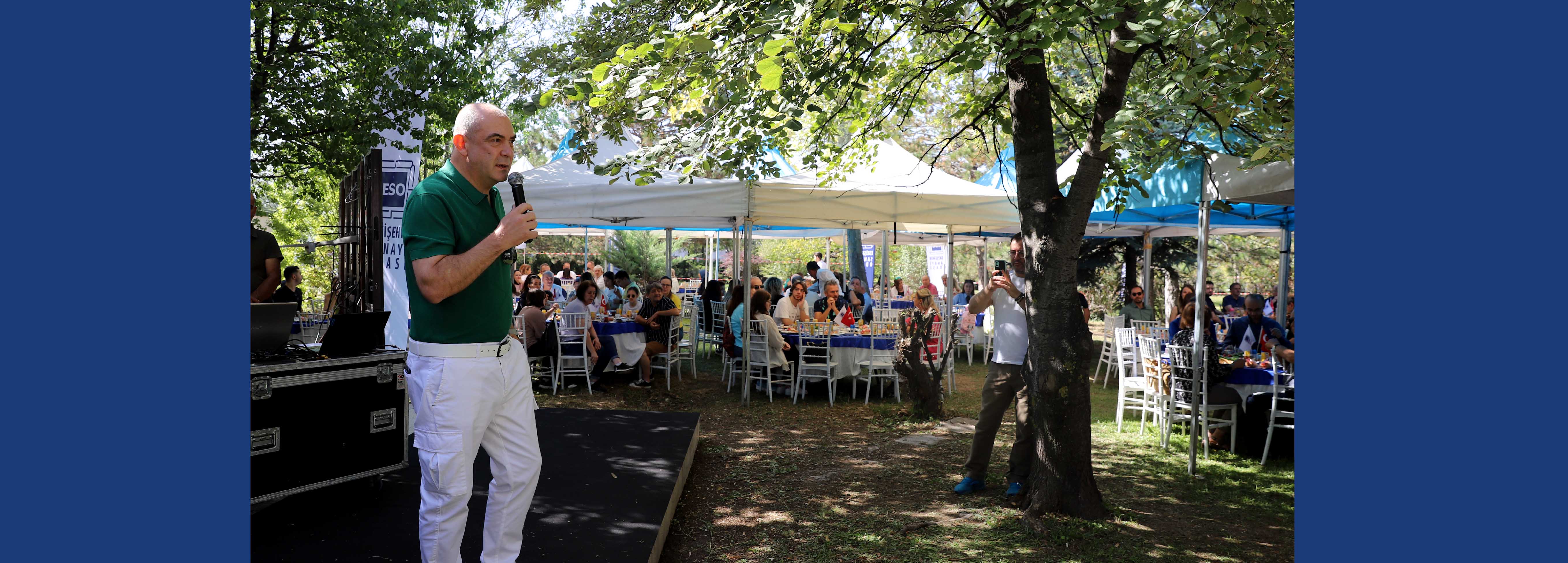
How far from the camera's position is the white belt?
2668 mm

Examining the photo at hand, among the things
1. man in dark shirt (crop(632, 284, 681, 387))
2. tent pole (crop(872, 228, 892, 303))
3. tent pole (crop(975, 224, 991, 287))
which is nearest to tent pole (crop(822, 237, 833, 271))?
tent pole (crop(872, 228, 892, 303))

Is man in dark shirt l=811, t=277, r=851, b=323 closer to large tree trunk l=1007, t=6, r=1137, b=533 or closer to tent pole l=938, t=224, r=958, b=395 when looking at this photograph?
tent pole l=938, t=224, r=958, b=395

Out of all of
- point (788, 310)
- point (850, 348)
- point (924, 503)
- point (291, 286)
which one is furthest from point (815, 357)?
point (291, 286)

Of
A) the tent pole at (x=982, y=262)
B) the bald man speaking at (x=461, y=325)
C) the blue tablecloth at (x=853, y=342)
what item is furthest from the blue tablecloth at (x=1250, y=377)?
the tent pole at (x=982, y=262)

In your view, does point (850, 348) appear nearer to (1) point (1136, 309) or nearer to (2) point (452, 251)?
(1) point (1136, 309)

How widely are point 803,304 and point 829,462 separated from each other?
3.98 meters

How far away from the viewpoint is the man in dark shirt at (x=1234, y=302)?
45.6 ft

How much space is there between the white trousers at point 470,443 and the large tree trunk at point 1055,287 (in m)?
2.92

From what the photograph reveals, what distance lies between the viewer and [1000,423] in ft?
17.8

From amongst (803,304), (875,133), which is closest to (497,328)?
(875,133)

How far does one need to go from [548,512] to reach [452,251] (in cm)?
189

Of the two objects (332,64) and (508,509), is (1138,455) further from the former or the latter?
(332,64)

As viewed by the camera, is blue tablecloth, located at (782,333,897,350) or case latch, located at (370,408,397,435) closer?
case latch, located at (370,408,397,435)

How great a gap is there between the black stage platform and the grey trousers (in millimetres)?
1838
